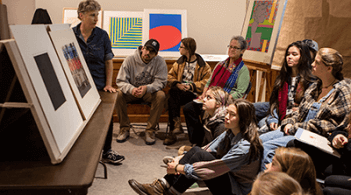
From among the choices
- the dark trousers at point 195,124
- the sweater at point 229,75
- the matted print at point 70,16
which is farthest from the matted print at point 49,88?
the matted print at point 70,16

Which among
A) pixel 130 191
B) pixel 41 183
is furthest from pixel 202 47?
pixel 41 183

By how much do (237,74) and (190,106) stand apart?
0.67 metres

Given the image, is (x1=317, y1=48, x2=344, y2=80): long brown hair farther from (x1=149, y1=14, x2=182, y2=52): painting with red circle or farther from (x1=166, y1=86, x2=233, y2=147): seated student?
(x1=149, y1=14, x2=182, y2=52): painting with red circle

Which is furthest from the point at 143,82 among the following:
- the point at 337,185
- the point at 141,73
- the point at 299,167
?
the point at 299,167

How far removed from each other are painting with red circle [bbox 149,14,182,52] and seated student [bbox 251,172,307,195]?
3830 millimetres

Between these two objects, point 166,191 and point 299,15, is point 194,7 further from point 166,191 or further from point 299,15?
point 166,191

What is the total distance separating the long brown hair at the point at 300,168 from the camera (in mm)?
1384

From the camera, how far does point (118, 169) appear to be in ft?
9.80

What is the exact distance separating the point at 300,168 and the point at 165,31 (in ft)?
12.3

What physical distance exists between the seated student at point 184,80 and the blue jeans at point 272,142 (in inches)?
59.7

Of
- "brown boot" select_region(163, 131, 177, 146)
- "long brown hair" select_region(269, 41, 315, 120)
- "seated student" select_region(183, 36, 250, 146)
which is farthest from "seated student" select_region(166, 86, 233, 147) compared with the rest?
"brown boot" select_region(163, 131, 177, 146)

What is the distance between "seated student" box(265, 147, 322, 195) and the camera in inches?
54.5

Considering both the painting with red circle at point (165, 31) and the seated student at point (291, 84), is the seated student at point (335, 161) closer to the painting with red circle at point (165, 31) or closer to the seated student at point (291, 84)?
the seated student at point (291, 84)

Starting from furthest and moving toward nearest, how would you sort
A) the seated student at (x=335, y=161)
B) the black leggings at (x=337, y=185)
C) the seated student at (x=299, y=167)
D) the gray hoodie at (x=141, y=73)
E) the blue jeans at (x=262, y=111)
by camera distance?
the gray hoodie at (x=141, y=73) < the blue jeans at (x=262, y=111) < the seated student at (x=335, y=161) < the black leggings at (x=337, y=185) < the seated student at (x=299, y=167)
